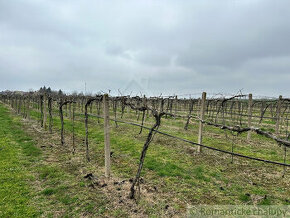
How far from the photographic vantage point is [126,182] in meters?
4.11

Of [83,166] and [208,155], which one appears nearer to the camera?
[83,166]

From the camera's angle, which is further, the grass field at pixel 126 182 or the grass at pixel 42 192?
the grass field at pixel 126 182

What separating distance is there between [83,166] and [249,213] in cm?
450

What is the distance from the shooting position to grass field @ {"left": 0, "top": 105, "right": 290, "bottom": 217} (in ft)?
10.6

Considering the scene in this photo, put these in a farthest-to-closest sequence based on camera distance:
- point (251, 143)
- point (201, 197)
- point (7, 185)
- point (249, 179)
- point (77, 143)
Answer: point (251, 143)
point (77, 143)
point (249, 179)
point (7, 185)
point (201, 197)

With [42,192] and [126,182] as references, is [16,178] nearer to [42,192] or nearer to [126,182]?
[42,192]

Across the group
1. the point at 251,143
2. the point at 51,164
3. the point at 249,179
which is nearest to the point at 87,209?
the point at 51,164

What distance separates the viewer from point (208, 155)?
6.40 metres

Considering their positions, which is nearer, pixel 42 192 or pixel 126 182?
pixel 42 192

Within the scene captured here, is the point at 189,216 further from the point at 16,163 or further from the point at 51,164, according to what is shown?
the point at 16,163

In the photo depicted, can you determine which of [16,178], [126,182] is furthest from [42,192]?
[126,182]

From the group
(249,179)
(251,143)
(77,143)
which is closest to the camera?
(249,179)

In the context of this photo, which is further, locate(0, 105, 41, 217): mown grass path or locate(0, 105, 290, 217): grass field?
locate(0, 105, 290, 217): grass field

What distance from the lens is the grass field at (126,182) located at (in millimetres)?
3242
